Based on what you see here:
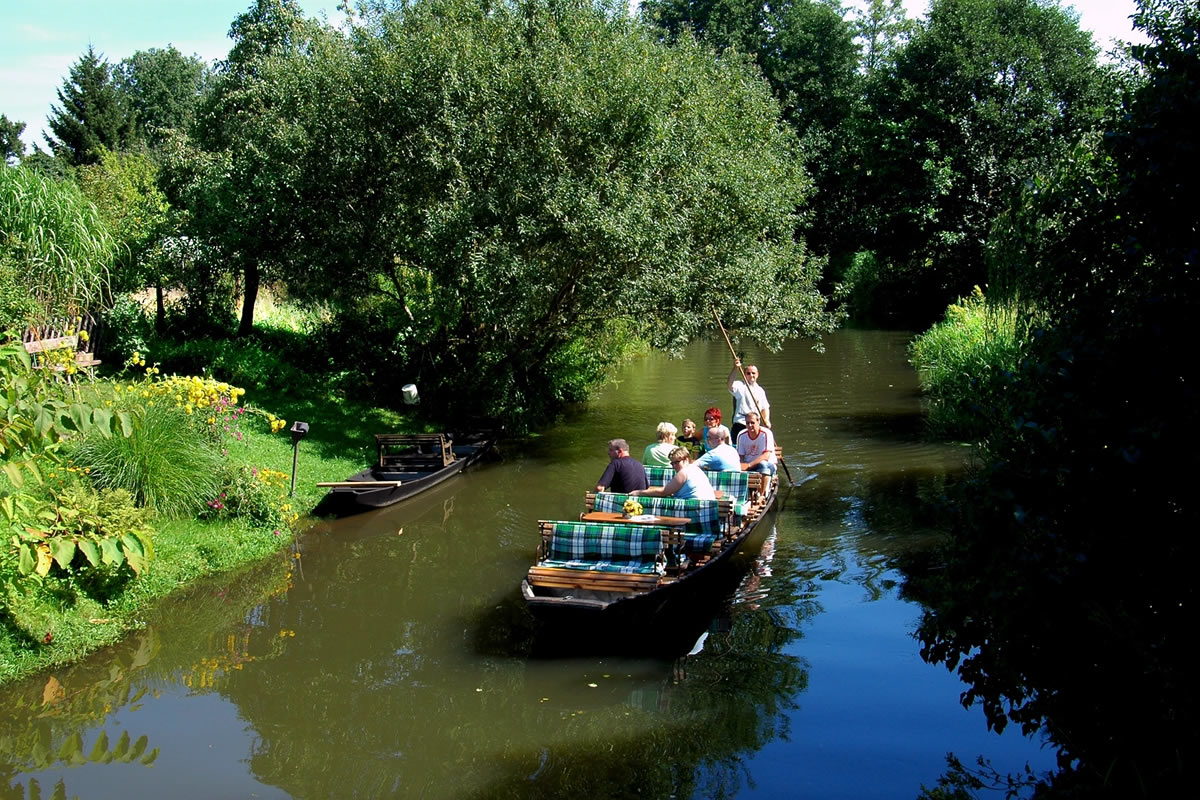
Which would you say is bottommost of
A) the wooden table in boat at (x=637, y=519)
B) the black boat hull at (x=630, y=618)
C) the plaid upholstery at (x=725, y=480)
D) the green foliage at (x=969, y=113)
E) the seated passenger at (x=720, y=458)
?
the black boat hull at (x=630, y=618)

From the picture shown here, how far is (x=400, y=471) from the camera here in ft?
50.9

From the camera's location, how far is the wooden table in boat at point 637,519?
33.0 ft

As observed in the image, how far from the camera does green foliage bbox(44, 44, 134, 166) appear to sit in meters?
52.9

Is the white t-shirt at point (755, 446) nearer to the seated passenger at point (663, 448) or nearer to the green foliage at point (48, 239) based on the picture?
→ the seated passenger at point (663, 448)

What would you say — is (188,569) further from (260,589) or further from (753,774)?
(753,774)

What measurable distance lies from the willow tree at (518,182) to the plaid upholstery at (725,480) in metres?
4.32

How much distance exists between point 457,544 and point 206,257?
33.7ft

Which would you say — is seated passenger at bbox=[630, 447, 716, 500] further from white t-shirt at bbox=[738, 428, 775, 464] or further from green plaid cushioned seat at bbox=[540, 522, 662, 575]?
white t-shirt at bbox=[738, 428, 775, 464]

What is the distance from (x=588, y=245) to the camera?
15.3m

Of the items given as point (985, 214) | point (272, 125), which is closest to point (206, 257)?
point (272, 125)

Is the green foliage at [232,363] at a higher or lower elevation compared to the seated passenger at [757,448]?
higher

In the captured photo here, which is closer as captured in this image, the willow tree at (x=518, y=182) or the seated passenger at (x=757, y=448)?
the seated passenger at (x=757, y=448)

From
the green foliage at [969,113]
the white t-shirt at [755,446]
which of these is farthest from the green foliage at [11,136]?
the white t-shirt at [755,446]

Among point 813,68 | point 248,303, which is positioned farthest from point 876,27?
point 248,303
